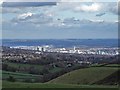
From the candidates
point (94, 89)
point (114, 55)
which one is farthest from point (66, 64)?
point (94, 89)

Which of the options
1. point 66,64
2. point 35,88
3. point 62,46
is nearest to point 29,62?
point 66,64

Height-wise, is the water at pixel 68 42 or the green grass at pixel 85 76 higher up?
the water at pixel 68 42

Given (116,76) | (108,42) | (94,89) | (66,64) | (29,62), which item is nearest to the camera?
(94,89)

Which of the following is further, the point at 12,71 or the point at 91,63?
the point at 91,63

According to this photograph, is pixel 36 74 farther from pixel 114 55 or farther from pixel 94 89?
pixel 94 89

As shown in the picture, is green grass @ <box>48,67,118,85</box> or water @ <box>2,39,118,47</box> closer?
green grass @ <box>48,67,118,85</box>

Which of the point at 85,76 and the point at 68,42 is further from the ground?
the point at 68,42

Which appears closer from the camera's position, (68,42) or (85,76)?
(85,76)

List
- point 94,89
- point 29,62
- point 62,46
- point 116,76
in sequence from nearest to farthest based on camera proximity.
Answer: point 94,89 < point 116,76 < point 29,62 < point 62,46

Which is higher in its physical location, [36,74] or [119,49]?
[119,49]

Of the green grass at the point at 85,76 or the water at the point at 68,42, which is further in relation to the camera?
the water at the point at 68,42

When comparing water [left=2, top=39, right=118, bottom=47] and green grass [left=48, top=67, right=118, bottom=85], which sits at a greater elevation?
water [left=2, top=39, right=118, bottom=47]
